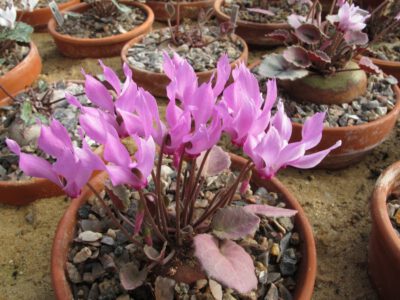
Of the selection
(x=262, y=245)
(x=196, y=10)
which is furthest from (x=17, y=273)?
(x=196, y=10)

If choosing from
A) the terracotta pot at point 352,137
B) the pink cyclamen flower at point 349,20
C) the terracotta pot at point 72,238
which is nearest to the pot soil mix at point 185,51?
the pink cyclamen flower at point 349,20

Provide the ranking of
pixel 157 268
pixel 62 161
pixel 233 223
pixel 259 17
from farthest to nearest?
pixel 259 17, pixel 157 268, pixel 233 223, pixel 62 161

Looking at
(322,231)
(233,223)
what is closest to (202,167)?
(233,223)

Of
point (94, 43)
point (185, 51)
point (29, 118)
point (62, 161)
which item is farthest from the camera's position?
point (94, 43)

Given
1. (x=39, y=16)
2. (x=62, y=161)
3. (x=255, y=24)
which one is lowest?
(x=39, y=16)

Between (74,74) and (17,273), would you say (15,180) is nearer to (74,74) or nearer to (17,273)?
(17,273)

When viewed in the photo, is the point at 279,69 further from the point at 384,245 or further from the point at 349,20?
the point at 384,245

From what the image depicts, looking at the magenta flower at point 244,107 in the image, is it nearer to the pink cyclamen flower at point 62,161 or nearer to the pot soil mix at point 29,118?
the pink cyclamen flower at point 62,161

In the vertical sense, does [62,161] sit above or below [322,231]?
above
